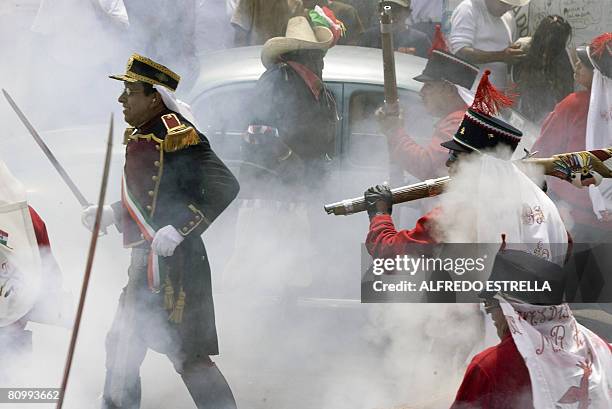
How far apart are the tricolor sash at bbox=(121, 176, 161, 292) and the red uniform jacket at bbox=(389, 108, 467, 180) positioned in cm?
142

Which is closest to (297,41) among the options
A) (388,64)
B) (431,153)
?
(388,64)

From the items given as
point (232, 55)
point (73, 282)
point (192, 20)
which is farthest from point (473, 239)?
point (192, 20)

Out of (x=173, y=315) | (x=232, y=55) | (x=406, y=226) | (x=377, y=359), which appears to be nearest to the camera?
(x=173, y=315)

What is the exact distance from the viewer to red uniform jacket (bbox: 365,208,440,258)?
450 centimetres

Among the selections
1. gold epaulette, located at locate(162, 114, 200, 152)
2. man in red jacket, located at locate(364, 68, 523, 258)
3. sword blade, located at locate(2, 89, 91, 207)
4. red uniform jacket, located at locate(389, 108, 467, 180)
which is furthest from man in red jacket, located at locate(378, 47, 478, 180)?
sword blade, located at locate(2, 89, 91, 207)

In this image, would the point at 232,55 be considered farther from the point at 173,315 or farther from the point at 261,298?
the point at 173,315

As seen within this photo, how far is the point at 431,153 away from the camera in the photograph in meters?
5.43

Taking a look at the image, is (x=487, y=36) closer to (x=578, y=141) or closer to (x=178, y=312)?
(x=578, y=141)

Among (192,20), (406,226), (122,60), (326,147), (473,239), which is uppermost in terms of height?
(192,20)

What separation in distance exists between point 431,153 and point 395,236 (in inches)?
40.1

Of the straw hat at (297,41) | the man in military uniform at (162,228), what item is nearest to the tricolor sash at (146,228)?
the man in military uniform at (162,228)

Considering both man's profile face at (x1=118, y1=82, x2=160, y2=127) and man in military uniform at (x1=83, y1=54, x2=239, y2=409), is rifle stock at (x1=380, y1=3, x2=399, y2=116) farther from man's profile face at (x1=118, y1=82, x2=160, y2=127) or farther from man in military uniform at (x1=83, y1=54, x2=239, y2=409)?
man's profile face at (x1=118, y1=82, x2=160, y2=127)

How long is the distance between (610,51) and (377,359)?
2151 mm

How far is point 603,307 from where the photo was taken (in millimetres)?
6570
